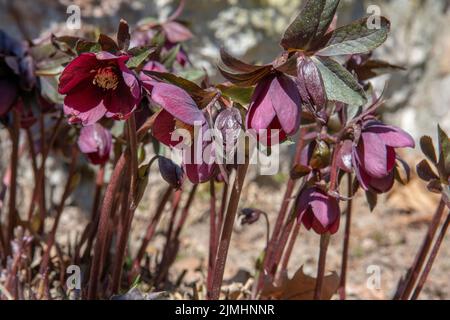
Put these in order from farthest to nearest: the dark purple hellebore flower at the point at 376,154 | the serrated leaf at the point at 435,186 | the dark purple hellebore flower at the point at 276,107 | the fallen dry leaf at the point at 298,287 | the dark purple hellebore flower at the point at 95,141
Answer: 1. the fallen dry leaf at the point at 298,287
2. the dark purple hellebore flower at the point at 95,141
3. the serrated leaf at the point at 435,186
4. the dark purple hellebore flower at the point at 376,154
5. the dark purple hellebore flower at the point at 276,107

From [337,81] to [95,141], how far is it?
468 millimetres

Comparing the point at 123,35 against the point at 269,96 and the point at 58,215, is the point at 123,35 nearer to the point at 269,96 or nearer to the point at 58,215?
the point at 269,96

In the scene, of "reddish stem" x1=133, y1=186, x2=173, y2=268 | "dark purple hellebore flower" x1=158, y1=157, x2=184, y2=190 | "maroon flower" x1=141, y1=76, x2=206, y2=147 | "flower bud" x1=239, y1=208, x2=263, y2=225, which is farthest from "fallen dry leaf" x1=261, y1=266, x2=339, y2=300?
"maroon flower" x1=141, y1=76, x2=206, y2=147

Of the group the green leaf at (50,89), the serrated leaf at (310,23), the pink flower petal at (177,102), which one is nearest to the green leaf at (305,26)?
the serrated leaf at (310,23)

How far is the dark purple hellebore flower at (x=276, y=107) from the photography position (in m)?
0.88

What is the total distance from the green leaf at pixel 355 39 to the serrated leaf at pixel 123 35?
0.27 meters

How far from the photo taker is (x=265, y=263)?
128 centimetres

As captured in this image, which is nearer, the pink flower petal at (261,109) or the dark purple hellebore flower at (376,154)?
the pink flower petal at (261,109)

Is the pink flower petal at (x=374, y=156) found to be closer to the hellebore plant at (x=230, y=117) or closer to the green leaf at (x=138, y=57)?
the hellebore plant at (x=230, y=117)

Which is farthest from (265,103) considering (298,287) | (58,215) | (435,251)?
(58,215)

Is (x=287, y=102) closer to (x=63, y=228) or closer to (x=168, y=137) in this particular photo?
(x=168, y=137)

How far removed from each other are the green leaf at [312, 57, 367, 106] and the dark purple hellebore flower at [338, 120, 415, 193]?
0.10 meters

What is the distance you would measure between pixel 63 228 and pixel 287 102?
1.56 meters

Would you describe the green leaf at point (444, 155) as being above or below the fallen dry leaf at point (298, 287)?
above
